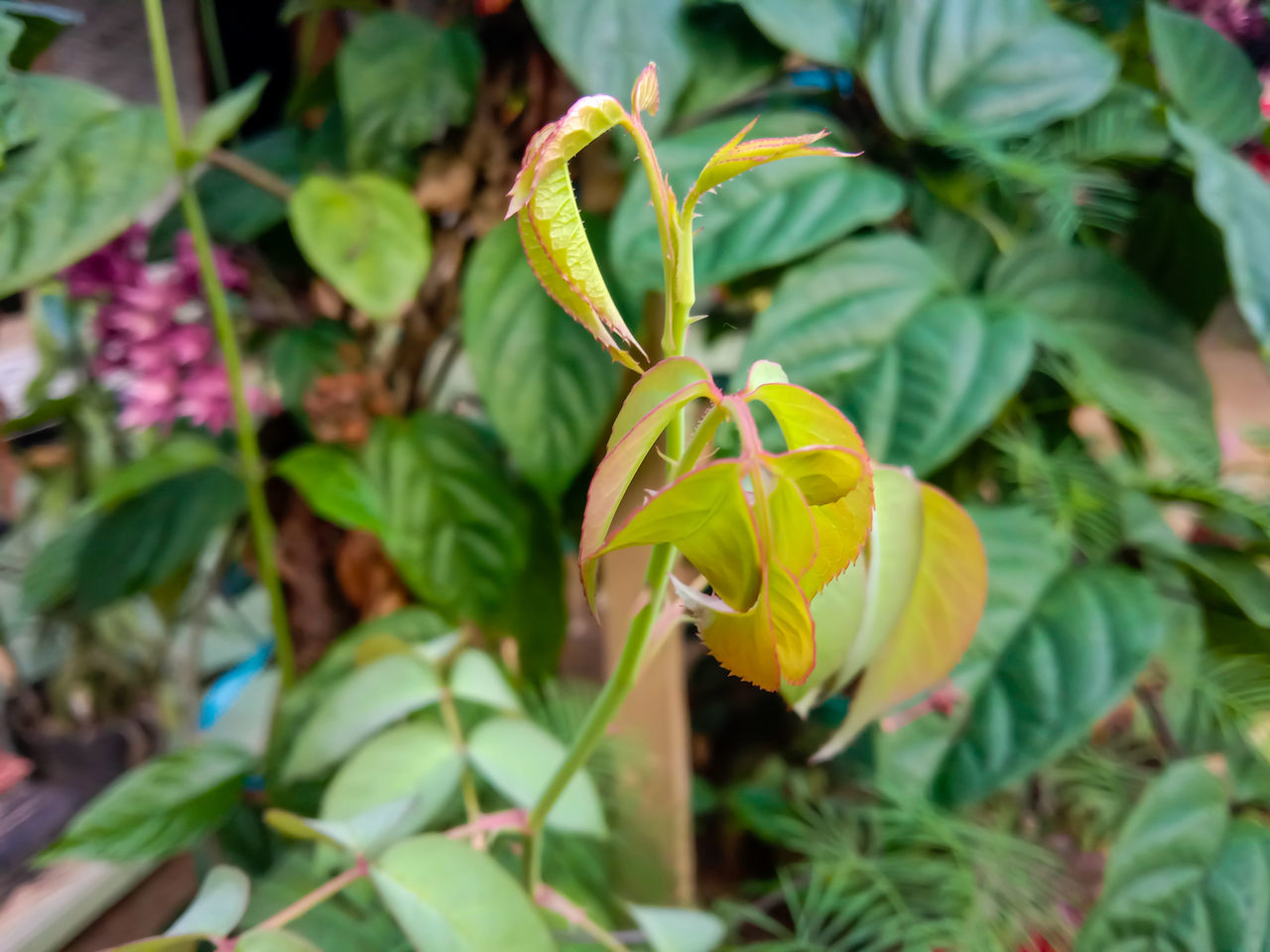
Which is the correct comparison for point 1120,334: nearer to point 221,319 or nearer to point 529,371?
point 529,371

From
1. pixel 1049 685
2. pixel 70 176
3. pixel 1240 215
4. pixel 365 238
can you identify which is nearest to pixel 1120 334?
pixel 1240 215

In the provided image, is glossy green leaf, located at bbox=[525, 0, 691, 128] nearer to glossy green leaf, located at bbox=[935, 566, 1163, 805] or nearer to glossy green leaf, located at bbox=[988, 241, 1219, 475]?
glossy green leaf, located at bbox=[988, 241, 1219, 475]

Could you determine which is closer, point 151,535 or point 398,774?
point 398,774

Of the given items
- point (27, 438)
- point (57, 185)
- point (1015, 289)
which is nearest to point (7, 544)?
point (27, 438)

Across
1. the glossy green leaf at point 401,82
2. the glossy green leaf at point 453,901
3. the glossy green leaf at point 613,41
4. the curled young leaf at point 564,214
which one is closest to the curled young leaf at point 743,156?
the curled young leaf at point 564,214

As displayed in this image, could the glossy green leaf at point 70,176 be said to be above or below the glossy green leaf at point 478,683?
above

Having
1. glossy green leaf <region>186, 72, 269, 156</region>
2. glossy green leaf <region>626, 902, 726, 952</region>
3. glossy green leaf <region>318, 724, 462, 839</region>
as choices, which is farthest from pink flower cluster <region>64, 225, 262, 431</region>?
glossy green leaf <region>626, 902, 726, 952</region>

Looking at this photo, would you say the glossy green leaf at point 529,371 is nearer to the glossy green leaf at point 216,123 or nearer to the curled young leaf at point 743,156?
the glossy green leaf at point 216,123
